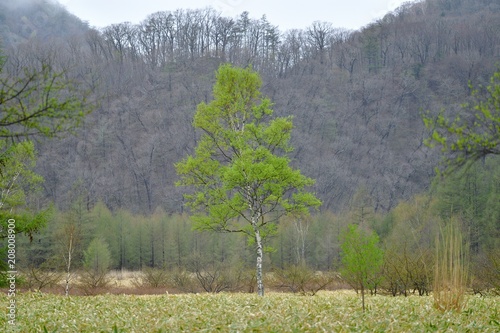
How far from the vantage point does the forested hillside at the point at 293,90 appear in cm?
8656

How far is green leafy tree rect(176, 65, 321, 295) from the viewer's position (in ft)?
62.0

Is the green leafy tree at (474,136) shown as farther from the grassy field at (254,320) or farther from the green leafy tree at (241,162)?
the green leafy tree at (241,162)

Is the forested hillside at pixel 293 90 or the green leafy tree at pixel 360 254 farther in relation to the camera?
the forested hillside at pixel 293 90

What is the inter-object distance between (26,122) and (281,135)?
13157 millimetres

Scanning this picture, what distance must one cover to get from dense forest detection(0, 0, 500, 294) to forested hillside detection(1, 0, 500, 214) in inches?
11.2

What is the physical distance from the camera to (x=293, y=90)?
4070 inches

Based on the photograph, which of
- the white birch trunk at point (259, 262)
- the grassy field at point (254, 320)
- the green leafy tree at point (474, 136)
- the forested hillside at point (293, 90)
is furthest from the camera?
the forested hillside at point (293, 90)

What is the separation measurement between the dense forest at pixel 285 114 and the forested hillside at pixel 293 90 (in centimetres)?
28

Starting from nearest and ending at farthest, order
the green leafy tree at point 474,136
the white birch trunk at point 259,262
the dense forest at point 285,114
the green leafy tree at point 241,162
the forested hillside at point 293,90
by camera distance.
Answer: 1. the green leafy tree at point 474,136
2. the green leafy tree at point 241,162
3. the white birch trunk at point 259,262
4. the dense forest at point 285,114
5. the forested hillside at point 293,90

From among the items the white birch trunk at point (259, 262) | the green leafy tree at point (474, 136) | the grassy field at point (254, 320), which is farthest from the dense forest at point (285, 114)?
the green leafy tree at point (474, 136)

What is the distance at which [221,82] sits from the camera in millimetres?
19984

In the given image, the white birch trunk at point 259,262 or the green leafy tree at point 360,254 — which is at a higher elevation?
the green leafy tree at point 360,254

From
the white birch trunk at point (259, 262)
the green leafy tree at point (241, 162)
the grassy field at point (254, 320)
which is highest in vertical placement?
the green leafy tree at point (241, 162)

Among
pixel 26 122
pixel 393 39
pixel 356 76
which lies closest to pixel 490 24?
pixel 393 39
